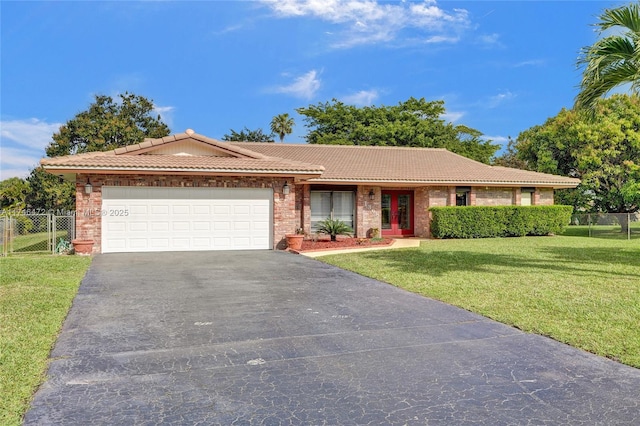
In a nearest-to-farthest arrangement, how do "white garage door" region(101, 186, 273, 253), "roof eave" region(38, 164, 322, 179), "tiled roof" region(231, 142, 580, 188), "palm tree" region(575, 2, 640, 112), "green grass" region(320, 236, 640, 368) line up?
"green grass" region(320, 236, 640, 368), "palm tree" region(575, 2, 640, 112), "roof eave" region(38, 164, 322, 179), "white garage door" region(101, 186, 273, 253), "tiled roof" region(231, 142, 580, 188)

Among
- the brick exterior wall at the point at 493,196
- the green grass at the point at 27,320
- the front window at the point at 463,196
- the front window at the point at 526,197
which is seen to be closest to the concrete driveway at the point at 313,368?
the green grass at the point at 27,320

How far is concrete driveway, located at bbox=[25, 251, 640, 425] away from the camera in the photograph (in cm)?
338

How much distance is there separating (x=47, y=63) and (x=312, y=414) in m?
31.4

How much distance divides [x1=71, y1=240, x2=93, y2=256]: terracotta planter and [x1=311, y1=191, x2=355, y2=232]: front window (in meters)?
9.36

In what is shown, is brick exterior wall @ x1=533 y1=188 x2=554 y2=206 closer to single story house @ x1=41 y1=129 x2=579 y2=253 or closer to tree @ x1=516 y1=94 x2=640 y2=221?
tree @ x1=516 y1=94 x2=640 y2=221

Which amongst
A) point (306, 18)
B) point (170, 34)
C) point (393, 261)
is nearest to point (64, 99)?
point (170, 34)

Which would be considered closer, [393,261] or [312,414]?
[312,414]

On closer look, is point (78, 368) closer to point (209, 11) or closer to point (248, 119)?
point (209, 11)

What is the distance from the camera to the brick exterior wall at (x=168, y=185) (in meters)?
15.0

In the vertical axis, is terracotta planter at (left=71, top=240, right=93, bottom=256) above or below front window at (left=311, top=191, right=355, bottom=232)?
below

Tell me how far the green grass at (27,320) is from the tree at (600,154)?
29.3m

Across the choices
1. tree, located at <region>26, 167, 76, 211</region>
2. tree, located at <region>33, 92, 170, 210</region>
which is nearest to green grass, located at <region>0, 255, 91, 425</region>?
tree, located at <region>26, 167, 76, 211</region>

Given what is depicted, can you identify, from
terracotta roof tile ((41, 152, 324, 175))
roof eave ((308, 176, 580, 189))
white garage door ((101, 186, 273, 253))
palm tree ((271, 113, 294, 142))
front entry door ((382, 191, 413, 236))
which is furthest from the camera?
palm tree ((271, 113, 294, 142))

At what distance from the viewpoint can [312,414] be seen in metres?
3.35
